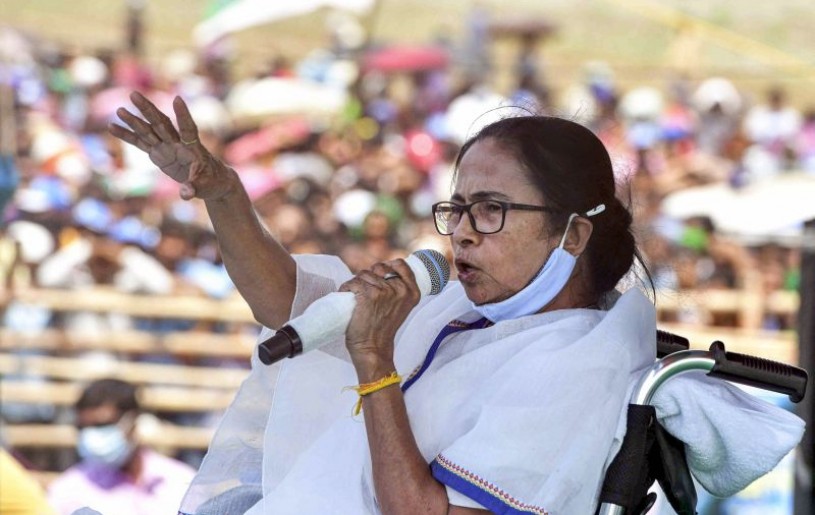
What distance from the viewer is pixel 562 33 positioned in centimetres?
1788

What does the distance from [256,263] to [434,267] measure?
2.02 feet

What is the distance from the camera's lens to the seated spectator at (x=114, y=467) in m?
5.75

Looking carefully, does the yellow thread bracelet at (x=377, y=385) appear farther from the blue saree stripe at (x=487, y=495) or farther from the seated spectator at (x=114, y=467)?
the seated spectator at (x=114, y=467)

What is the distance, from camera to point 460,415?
2.53 metres

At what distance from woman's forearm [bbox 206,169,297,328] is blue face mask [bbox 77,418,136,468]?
310 centimetres

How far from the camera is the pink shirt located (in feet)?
18.6

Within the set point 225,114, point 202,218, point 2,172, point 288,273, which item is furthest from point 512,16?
point 288,273

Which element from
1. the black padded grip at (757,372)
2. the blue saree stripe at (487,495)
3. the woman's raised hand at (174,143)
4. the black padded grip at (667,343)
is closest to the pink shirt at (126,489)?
the woman's raised hand at (174,143)

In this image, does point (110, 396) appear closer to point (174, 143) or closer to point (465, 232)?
point (174, 143)

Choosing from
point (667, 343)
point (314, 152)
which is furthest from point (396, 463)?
point (314, 152)

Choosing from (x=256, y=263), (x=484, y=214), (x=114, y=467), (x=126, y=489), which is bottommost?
(x=484, y=214)

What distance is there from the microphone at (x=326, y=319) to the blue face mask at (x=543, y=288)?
14 cm

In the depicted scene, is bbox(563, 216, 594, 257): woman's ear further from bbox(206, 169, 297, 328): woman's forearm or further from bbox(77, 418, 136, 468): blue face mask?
bbox(77, 418, 136, 468): blue face mask

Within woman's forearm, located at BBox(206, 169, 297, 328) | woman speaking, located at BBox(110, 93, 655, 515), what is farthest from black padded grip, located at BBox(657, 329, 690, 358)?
woman's forearm, located at BBox(206, 169, 297, 328)
